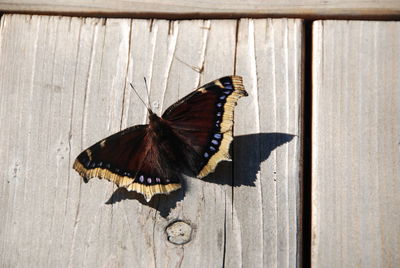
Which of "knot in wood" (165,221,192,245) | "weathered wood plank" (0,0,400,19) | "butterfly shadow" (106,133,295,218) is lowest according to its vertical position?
"knot in wood" (165,221,192,245)

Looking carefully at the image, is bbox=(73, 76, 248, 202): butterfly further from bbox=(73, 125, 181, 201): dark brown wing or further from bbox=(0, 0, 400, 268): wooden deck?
bbox=(0, 0, 400, 268): wooden deck

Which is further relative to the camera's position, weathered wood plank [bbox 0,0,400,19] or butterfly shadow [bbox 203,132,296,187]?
weathered wood plank [bbox 0,0,400,19]

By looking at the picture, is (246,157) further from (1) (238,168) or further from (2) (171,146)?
(2) (171,146)

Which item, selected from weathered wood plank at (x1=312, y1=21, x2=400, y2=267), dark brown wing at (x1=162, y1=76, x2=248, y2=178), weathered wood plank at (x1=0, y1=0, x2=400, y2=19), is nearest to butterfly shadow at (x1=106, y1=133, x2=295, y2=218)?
dark brown wing at (x1=162, y1=76, x2=248, y2=178)

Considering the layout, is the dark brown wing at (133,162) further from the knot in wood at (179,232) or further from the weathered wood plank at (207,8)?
the weathered wood plank at (207,8)

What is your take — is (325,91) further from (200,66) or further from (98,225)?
(98,225)

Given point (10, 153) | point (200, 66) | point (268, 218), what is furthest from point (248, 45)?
point (10, 153)

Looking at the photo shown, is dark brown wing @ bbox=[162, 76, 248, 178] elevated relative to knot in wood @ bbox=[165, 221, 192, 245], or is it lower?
elevated
